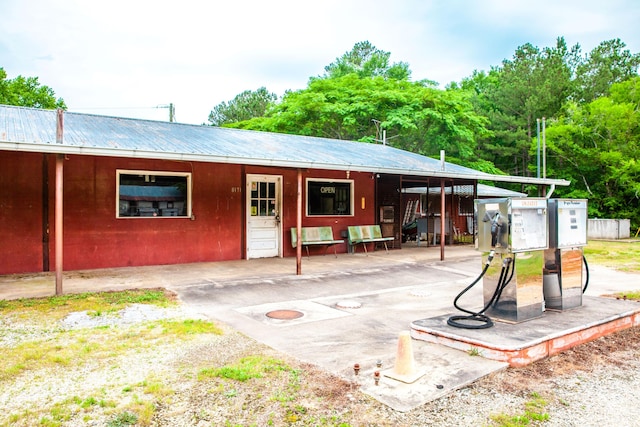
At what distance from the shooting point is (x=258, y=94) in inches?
1551

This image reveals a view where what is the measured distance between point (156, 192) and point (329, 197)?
4341 millimetres

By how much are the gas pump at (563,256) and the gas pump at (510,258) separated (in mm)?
261

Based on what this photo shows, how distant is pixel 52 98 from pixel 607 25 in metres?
36.0

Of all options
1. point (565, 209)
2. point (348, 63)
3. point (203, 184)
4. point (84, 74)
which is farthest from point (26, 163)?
point (348, 63)

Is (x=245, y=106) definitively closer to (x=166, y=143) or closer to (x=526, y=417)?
(x=166, y=143)

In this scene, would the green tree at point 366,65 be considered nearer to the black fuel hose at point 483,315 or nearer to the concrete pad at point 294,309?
the concrete pad at point 294,309

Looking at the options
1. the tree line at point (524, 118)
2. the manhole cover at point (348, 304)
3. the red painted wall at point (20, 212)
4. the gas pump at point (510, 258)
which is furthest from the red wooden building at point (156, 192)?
the tree line at point (524, 118)

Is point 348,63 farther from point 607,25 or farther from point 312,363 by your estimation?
point 312,363

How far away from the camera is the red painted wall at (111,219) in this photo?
807cm

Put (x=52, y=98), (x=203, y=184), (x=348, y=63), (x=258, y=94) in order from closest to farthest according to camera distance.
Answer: (x=203, y=184) < (x=52, y=98) < (x=348, y=63) < (x=258, y=94)

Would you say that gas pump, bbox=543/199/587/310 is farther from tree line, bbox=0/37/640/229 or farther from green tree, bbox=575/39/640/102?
green tree, bbox=575/39/640/102

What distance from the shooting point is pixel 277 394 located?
122 inches

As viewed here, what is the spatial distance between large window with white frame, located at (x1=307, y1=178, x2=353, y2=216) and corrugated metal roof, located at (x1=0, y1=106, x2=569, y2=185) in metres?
0.84

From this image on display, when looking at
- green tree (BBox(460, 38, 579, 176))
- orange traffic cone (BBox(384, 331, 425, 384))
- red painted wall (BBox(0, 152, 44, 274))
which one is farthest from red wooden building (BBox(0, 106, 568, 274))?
green tree (BBox(460, 38, 579, 176))
